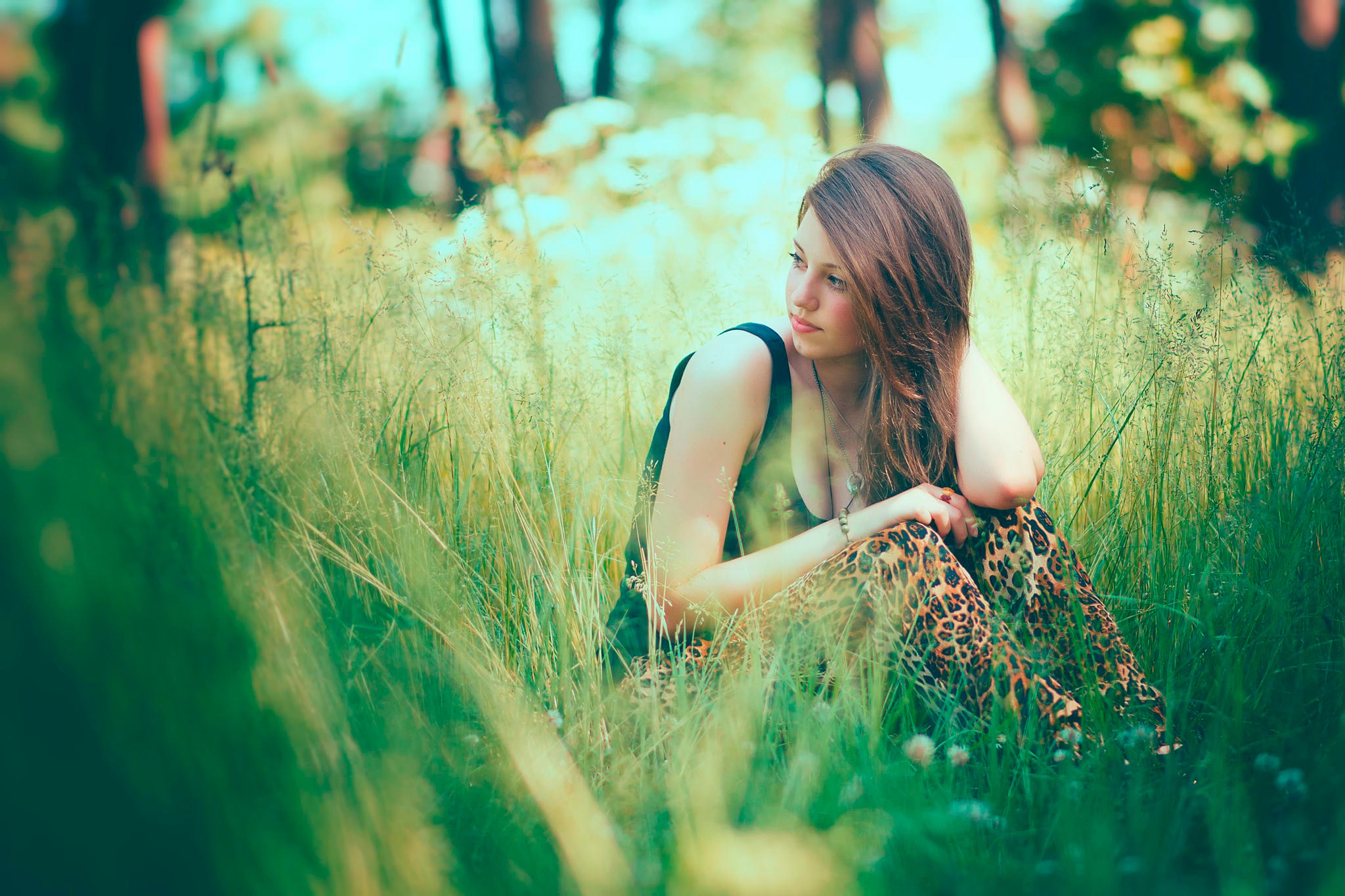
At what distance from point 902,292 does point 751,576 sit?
27.7 inches

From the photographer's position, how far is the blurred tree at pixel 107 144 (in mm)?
1211

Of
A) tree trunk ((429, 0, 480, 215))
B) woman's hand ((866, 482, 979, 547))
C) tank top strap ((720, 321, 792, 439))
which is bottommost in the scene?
woman's hand ((866, 482, 979, 547))

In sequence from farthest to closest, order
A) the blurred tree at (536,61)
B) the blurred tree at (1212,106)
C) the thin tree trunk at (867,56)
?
the blurred tree at (536,61), the thin tree trunk at (867,56), the blurred tree at (1212,106)

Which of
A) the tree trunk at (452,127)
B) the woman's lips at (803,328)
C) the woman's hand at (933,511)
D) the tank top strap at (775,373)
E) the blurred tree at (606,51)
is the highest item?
the blurred tree at (606,51)

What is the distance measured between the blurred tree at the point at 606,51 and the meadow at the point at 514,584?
316 inches

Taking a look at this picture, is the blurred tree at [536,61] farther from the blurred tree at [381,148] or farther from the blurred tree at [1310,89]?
the blurred tree at [1310,89]

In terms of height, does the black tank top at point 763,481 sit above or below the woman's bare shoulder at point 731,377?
below

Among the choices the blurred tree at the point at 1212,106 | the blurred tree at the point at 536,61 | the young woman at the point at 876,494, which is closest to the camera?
the young woman at the point at 876,494

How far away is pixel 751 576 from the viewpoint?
1.71 metres

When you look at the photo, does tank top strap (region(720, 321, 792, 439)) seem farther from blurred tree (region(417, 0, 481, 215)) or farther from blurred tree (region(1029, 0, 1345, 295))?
blurred tree (region(1029, 0, 1345, 295))

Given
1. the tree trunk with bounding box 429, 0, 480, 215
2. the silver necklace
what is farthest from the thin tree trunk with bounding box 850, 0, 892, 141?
the silver necklace

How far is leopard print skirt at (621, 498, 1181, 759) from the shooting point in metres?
1.50

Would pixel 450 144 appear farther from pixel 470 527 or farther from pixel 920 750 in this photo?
pixel 920 750

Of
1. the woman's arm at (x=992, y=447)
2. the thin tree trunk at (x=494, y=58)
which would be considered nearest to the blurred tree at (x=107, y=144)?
the woman's arm at (x=992, y=447)
